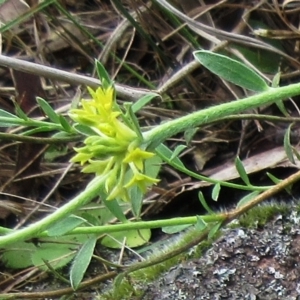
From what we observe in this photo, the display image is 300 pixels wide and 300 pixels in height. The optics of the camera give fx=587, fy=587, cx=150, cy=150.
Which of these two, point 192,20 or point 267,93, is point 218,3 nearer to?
point 192,20

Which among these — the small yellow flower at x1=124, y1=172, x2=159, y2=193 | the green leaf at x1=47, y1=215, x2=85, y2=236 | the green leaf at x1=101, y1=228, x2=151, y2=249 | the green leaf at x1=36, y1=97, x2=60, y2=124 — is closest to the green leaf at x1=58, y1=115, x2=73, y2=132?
the green leaf at x1=36, y1=97, x2=60, y2=124

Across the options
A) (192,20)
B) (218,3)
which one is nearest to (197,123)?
(192,20)

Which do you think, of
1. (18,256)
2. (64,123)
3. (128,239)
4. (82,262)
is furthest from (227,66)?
(18,256)

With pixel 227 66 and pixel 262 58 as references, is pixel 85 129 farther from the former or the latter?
pixel 262 58

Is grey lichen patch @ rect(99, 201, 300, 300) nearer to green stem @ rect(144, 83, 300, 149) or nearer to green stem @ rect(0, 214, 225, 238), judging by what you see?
green stem @ rect(0, 214, 225, 238)

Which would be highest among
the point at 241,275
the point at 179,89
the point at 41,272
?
the point at 179,89

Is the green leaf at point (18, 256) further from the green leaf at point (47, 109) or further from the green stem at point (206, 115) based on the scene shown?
the green stem at point (206, 115)

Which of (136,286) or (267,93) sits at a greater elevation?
(267,93)
